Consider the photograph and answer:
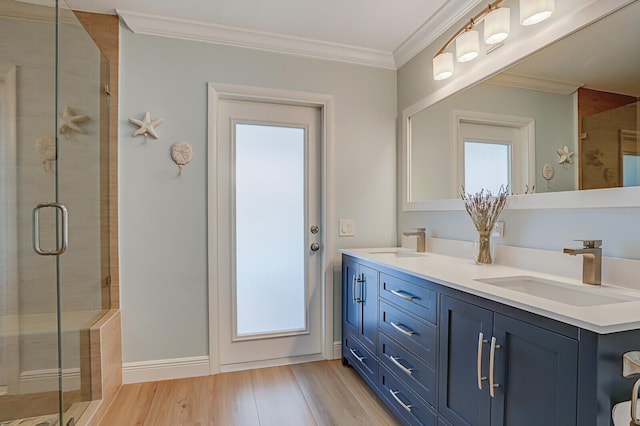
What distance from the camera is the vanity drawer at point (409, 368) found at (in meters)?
1.54

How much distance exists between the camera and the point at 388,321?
1.91m

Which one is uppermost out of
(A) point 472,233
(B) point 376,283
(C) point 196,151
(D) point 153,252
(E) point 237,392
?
(C) point 196,151

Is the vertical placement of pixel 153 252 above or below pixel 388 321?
above

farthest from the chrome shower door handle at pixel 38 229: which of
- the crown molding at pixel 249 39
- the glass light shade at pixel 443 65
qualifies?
the glass light shade at pixel 443 65

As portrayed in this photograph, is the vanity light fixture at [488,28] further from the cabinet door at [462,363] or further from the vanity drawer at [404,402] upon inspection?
the vanity drawer at [404,402]

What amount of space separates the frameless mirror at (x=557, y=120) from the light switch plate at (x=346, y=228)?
0.76 m

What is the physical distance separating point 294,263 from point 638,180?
6.63 ft

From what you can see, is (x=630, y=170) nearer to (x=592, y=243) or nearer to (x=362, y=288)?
(x=592, y=243)

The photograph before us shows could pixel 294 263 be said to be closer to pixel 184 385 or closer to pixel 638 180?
pixel 184 385

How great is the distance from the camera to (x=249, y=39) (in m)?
2.46

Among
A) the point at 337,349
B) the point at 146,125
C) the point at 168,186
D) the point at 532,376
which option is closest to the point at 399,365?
the point at 532,376

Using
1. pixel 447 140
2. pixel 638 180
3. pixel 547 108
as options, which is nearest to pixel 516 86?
pixel 547 108

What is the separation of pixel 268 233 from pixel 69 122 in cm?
138

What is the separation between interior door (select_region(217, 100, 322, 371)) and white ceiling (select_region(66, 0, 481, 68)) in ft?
1.63
